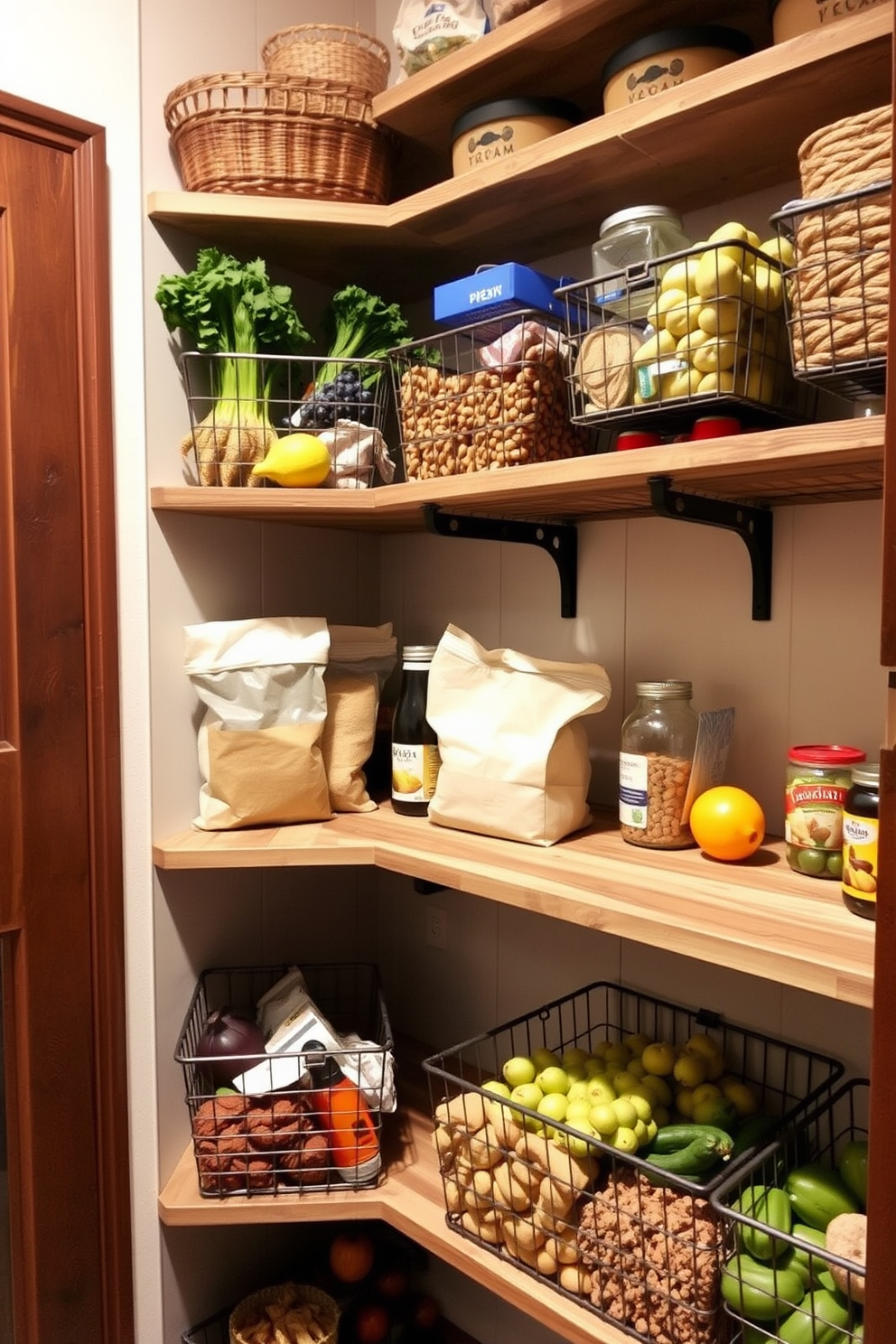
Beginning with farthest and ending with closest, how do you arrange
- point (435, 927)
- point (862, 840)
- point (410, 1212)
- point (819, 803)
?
point (435, 927) → point (410, 1212) → point (819, 803) → point (862, 840)

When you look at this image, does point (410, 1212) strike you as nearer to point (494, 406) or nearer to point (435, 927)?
point (435, 927)

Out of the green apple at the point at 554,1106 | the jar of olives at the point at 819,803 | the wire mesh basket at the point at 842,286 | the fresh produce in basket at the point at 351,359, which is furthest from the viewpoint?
the fresh produce in basket at the point at 351,359

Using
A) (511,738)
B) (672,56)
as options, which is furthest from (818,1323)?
(672,56)

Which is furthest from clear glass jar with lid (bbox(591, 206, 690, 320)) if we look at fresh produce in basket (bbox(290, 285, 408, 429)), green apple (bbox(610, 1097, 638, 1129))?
green apple (bbox(610, 1097, 638, 1129))

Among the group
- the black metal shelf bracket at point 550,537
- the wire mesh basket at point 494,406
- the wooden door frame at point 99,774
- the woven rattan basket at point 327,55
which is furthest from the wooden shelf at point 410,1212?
the woven rattan basket at point 327,55

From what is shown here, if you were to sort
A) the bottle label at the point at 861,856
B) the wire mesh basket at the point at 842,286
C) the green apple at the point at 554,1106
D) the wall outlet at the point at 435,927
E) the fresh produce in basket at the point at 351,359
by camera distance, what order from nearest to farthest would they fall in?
the wire mesh basket at the point at 842,286 → the bottle label at the point at 861,856 → the green apple at the point at 554,1106 → the fresh produce in basket at the point at 351,359 → the wall outlet at the point at 435,927

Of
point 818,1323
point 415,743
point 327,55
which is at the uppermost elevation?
point 327,55

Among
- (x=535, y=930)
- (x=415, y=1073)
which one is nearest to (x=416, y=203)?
(x=535, y=930)

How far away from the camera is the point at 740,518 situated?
116 centimetres

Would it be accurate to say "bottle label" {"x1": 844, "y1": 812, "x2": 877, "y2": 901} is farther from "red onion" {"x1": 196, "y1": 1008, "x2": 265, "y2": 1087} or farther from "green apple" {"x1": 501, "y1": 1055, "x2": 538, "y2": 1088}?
"red onion" {"x1": 196, "y1": 1008, "x2": 265, "y2": 1087}

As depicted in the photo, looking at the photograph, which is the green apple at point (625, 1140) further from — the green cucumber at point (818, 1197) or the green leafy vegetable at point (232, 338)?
the green leafy vegetable at point (232, 338)

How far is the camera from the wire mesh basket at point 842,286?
81 centimetres

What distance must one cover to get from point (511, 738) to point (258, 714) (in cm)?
38

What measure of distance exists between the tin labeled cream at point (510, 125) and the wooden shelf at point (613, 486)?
428 mm
